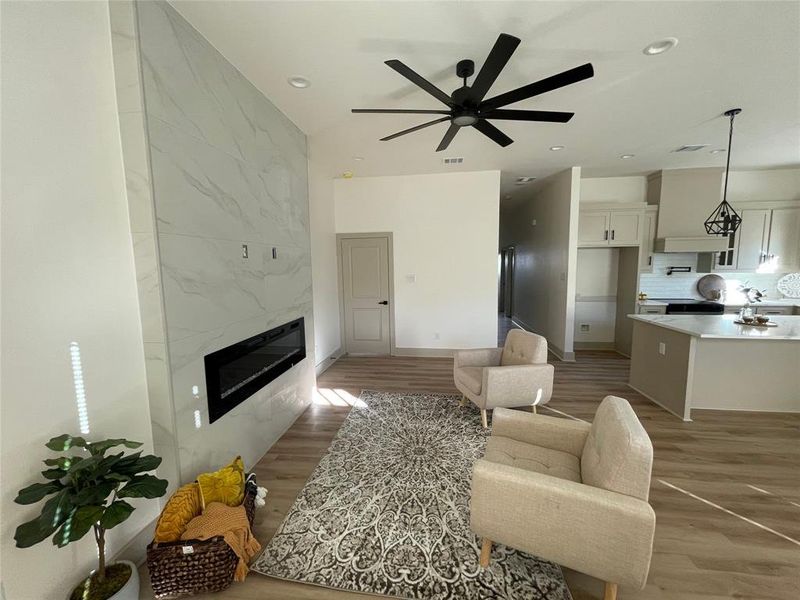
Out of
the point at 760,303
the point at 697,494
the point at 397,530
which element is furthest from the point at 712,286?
the point at 397,530

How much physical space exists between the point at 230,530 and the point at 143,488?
52 cm

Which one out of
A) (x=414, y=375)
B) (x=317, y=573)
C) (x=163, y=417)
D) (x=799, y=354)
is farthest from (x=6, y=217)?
(x=799, y=354)

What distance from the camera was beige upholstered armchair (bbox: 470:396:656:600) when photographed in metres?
1.27

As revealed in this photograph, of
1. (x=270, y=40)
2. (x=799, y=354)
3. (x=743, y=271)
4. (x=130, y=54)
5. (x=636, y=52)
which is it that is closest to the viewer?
(x=130, y=54)

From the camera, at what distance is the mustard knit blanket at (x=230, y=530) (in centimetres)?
154

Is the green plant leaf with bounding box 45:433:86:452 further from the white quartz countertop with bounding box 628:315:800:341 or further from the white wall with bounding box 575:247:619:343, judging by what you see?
the white wall with bounding box 575:247:619:343

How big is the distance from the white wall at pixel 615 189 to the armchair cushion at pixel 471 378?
400 cm

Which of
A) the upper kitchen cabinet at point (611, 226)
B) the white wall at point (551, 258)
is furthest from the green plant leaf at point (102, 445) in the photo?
the upper kitchen cabinet at point (611, 226)

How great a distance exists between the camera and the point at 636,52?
2.13m

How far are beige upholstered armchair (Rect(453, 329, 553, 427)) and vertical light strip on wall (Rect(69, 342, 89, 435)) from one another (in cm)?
268

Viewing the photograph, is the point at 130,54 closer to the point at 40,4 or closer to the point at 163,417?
the point at 40,4

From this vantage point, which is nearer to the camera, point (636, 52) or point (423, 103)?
point (636, 52)

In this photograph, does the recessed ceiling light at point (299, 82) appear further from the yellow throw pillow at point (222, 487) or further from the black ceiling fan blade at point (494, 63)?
the yellow throw pillow at point (222, 487)

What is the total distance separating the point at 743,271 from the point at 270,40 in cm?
712
